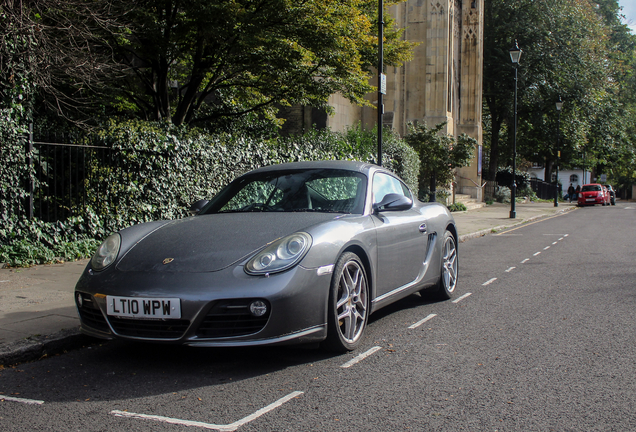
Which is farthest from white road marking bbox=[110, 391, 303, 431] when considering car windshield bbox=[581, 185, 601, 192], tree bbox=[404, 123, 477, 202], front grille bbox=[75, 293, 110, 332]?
car windshield bbox=[581, 185, 601, 192]

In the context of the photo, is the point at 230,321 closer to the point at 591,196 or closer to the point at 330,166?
the point at 330,166

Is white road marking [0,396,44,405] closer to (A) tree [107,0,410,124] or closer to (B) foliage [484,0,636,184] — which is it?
(A) tree [107,0,410,124]

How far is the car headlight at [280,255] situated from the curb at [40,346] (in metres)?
1.82

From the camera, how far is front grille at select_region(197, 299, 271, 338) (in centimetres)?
388

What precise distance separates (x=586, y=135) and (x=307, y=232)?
1788 inches

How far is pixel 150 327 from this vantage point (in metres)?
4.01

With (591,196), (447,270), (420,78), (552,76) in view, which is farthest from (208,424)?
(591,196)

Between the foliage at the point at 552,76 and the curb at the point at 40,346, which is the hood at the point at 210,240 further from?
the foliage at the point at 552,76

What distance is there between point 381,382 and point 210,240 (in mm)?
1576

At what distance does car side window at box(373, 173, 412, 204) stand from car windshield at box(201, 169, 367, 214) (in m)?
0.18

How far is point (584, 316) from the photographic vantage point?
19.6ft

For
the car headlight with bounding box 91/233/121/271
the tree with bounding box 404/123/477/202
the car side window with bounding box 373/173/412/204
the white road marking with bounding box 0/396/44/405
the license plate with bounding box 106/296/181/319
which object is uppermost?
the tree with bounding box 404/123/477/202

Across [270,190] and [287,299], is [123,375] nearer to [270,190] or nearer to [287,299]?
[287,299]

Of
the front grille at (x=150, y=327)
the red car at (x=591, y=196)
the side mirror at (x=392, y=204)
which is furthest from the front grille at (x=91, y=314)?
the red car at (x=591, y=196)
